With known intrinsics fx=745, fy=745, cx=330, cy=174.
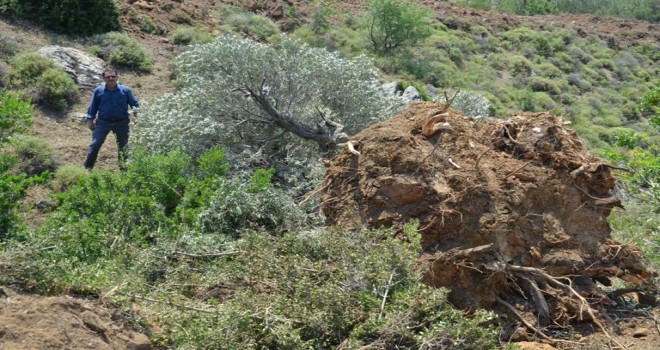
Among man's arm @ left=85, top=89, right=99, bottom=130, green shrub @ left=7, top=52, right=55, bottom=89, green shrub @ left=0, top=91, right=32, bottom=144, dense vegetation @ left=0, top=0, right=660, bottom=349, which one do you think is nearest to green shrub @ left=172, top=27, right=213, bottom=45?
dense vegetation @ left=0, top=0, right=660, bottom=349

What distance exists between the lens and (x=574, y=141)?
21.4 feet

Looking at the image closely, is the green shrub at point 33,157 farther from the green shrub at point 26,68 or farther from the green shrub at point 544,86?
the green shrub at point 544,86

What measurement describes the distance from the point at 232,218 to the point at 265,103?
6.35 feet

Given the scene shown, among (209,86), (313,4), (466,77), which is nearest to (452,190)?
(209,86)

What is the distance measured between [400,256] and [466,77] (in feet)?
58.4

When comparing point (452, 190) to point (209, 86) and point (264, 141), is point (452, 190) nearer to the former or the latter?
point (264, 141)

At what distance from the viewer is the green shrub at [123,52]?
45.3 feet

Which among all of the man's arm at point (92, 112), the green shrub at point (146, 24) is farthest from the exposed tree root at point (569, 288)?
the green shrub at point (146, 24)

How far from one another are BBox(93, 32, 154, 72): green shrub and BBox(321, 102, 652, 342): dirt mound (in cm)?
852

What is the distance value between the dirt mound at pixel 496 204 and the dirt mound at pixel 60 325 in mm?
2267

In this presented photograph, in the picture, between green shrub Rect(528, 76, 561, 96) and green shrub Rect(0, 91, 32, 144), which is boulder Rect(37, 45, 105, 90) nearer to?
green shrub Rect(0, 91, 32, 144)

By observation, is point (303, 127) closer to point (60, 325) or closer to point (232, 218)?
point (232, 218)

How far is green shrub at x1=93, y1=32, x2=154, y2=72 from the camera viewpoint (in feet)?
45.3

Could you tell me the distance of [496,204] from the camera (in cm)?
588
